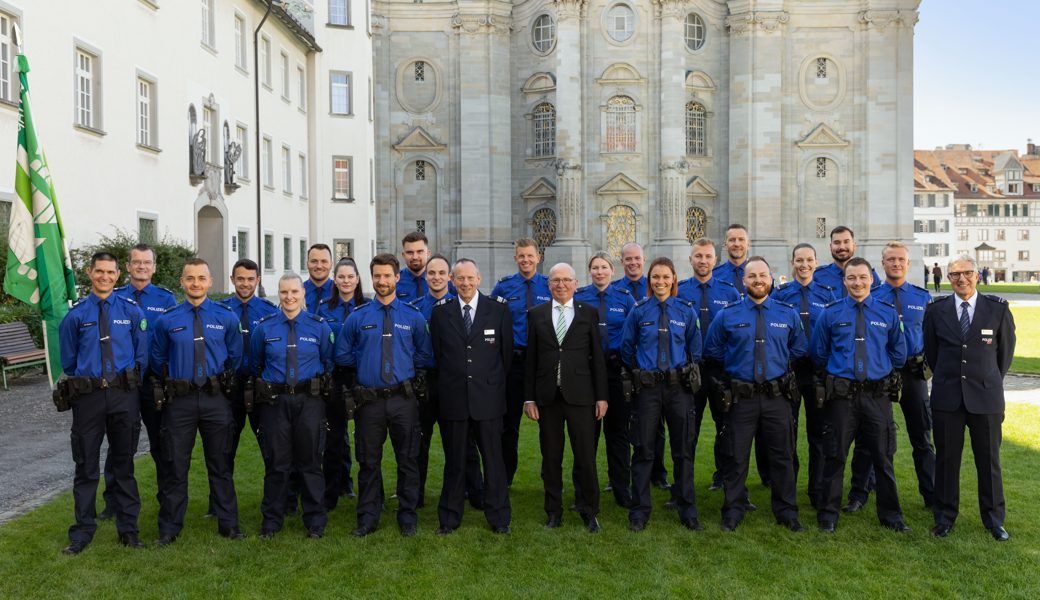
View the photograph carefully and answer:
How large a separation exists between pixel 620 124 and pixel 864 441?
3812 centimetres


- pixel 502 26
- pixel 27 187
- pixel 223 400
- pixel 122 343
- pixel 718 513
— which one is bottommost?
pixel 718 513

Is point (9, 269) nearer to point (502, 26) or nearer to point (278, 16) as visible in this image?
point (278, 16)

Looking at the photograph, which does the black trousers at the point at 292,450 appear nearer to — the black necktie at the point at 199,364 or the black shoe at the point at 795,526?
the black necktie at the point at 199,364

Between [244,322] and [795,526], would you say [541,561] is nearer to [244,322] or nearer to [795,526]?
[795,526]

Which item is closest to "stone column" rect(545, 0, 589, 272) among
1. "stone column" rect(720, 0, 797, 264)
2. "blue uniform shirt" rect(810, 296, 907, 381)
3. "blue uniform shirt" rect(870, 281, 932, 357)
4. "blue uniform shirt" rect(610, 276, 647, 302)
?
"stone column" rect(720, 0, 797, 264)

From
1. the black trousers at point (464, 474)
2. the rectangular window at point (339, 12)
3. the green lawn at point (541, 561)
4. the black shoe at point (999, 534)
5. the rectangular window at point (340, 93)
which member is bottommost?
the green lawn at point (541, 561)

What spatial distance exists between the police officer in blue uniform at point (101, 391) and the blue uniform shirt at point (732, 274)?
A: 560cm

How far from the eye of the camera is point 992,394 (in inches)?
294

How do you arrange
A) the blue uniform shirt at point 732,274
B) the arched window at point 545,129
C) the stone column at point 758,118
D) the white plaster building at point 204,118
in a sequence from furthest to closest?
the arched window at point 545,129, the stone column at point 758,118, the white plaster building at point 204,118, the blue uniform shirt at point 732,274

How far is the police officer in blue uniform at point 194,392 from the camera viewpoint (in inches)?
287

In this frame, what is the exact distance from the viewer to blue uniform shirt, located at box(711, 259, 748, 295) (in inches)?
390

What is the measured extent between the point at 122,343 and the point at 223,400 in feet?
2.78

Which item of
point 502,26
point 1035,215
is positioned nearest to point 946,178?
point 1035,215

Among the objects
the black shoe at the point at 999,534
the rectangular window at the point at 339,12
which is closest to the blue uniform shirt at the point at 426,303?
the black shoe at the point at 999,534
